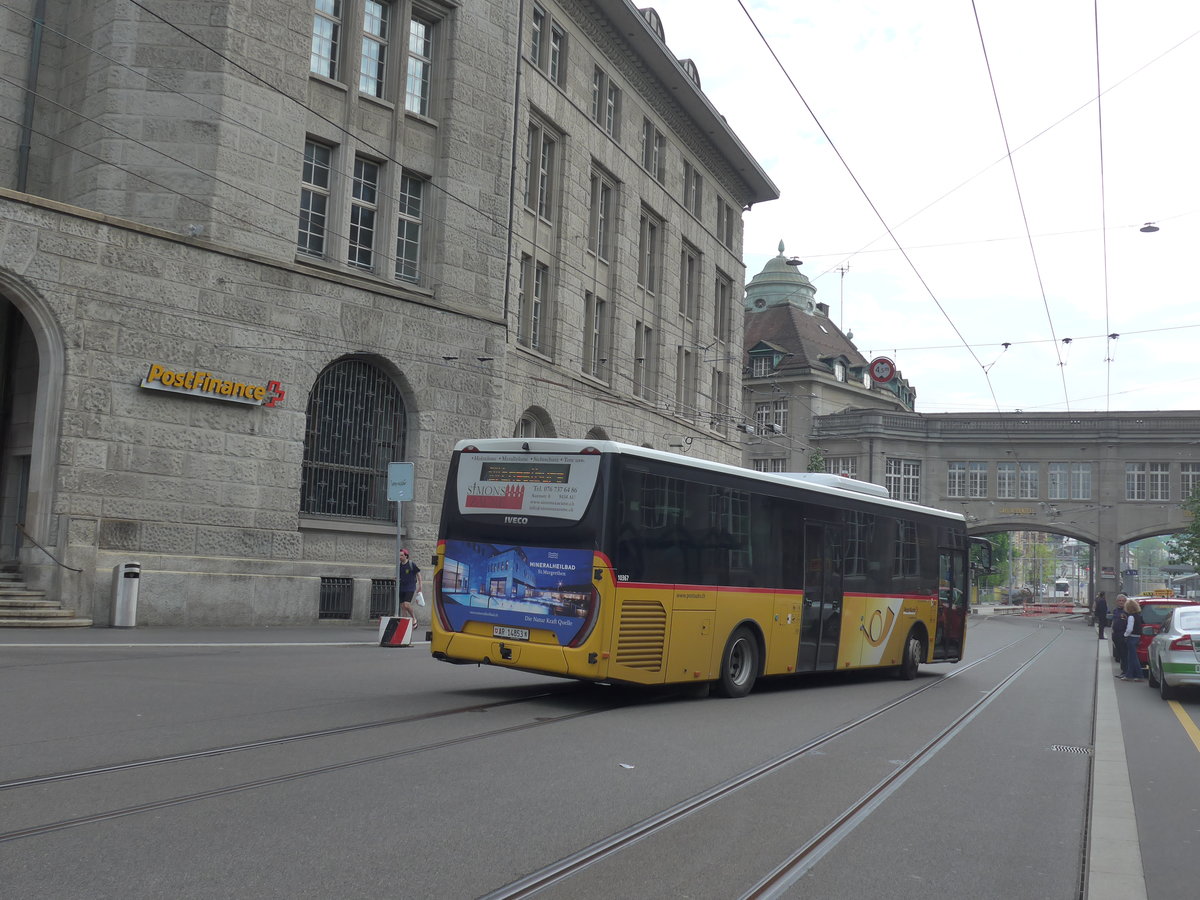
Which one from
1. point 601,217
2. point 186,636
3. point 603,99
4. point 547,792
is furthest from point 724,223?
point 547,792

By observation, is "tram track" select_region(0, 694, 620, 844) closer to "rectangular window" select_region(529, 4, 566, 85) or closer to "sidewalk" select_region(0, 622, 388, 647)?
"sidewalk" select_region(0, 622, 388, 647)

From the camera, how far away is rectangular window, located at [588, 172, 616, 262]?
36.0 m

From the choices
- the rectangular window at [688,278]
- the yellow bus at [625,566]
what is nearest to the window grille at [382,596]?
the yellow bus at [625,566]

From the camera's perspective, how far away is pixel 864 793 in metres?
8.07

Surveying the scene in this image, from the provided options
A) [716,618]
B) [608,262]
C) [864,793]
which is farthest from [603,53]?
[864,793]

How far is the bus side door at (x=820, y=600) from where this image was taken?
1542 cm

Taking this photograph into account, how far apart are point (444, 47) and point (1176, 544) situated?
182 feet

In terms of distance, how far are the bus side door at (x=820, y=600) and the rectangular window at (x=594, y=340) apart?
20.3 meters

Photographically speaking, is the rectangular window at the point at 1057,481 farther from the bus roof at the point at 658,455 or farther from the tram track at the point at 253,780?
the tram track at the point at 253,780

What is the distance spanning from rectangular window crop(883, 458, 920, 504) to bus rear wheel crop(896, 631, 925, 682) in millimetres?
58914

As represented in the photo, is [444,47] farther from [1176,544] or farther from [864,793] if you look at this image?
[1176,544]

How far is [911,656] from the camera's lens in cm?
1877

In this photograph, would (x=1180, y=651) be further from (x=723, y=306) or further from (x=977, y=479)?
(x=977, y=479)

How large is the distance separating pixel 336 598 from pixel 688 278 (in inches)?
923
